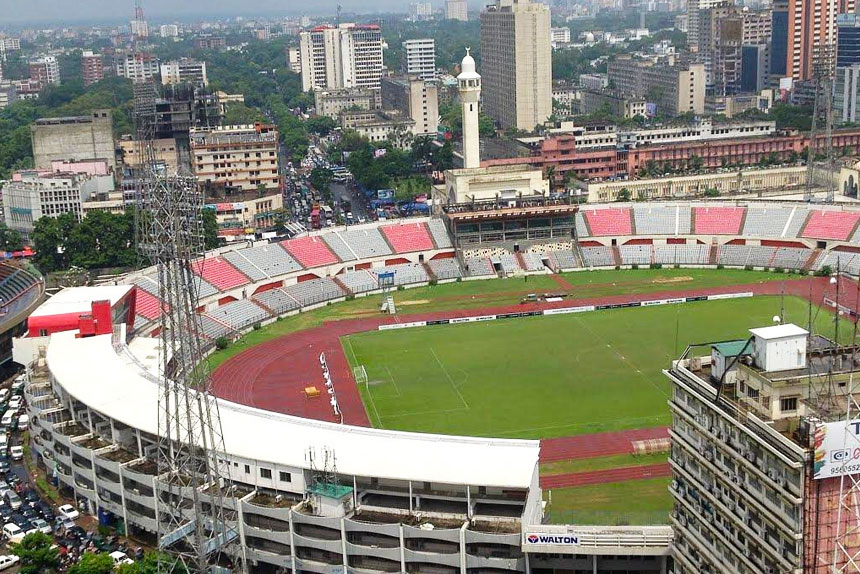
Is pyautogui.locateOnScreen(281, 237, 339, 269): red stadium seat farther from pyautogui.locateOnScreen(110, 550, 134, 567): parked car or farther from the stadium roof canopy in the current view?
pyautogui.locateOnScreen(110, 550, 134, 567): parked car

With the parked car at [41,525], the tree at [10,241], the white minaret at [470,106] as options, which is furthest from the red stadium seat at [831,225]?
the tree at [10,241]

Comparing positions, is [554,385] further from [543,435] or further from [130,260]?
[130,260]

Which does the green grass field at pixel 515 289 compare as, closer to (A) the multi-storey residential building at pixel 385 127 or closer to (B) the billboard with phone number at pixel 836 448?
(B) the billboard with phone number at pixel 836 448

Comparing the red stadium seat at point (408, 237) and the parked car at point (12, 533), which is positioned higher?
the red stadium seat at point (408, 237)

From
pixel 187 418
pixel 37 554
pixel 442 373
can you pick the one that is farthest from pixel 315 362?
pixel 187 418

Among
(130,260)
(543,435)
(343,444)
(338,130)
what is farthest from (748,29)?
(343,444)
